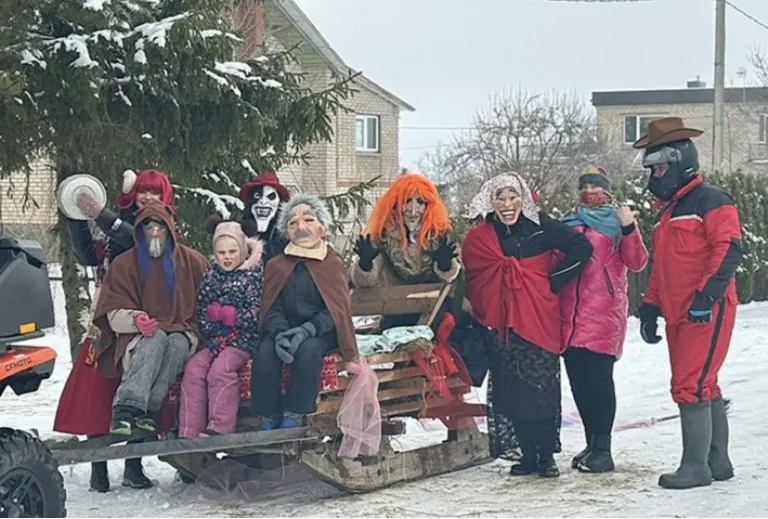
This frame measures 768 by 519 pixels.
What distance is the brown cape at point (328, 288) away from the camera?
604 centimetres

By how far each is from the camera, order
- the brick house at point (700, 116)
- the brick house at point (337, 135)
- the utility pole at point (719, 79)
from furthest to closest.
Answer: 1. the brick house at point (700, 116)
2. the utility pole at point (719, 79)
3. the brick house at point (337, 135)

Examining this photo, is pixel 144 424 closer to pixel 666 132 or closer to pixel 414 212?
pixel 414 212

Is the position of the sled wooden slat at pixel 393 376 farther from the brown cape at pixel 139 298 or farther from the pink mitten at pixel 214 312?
the brown cape at pixel 139 298

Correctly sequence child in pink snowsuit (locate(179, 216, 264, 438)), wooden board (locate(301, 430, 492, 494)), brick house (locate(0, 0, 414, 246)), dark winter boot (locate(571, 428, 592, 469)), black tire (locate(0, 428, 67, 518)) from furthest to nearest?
brick house (locate(0, 0, 414, 246)) → dark winter boot (locate(571, 428, 592, 469)) → wooden board (locate(301, 430, 492, 494)) → child in pink snowsuit (locate(179, 216, 264, 438)) → black tire (locate(0, 428, 67, 518))

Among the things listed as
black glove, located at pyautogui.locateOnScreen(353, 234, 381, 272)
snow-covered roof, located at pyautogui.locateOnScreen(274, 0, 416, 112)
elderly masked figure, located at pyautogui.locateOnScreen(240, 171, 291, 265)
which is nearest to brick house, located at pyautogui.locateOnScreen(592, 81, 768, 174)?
snow-covered roof, located at pyautogui.locateOnScreen(274, 0, 416, 112)

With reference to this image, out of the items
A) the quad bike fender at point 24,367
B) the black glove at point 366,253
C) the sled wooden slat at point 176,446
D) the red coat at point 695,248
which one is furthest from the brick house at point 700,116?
the quad bike fender at point 24,367

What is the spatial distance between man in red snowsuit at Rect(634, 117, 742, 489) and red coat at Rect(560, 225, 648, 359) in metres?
0.27

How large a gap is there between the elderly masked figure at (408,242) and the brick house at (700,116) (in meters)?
29.0

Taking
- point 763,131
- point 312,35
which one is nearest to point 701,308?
point 312,35

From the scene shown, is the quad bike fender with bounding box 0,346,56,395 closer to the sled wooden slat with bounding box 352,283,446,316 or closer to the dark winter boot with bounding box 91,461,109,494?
the dark winter boot with bounding box 91,461,109,494

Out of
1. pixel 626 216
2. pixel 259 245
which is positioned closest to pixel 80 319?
pixel 259 245

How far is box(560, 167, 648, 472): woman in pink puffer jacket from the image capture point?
269 inches

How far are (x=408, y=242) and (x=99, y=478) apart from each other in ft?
7.25

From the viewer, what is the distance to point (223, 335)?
604cm
